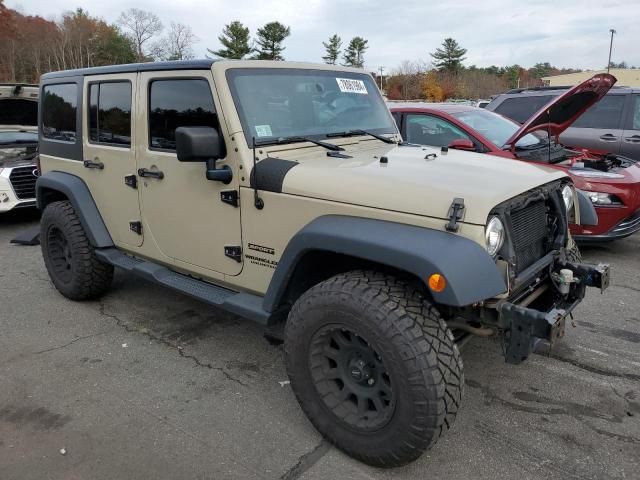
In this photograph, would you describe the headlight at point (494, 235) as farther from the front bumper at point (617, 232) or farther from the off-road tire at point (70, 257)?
the front bumper at point (617, 232)

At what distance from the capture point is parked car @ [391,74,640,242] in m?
5.18

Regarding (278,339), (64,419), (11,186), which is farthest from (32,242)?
(278,339)

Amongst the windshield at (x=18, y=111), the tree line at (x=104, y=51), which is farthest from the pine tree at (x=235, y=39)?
the windshield at (x=18, y=111)

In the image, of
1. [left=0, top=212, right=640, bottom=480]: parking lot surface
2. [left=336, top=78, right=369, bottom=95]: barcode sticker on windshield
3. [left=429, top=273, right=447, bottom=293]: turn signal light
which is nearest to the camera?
[left=429, top=273, right=447, bottom=293]: turn signal light

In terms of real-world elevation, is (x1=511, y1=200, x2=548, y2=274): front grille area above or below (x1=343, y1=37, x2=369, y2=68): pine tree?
below

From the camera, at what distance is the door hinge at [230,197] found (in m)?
3.06

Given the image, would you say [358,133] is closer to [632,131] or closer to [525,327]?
[525,327]

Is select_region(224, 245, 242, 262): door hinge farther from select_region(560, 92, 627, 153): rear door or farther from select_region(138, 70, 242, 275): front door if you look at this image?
select_region(560, 92, 627, 153): rear door

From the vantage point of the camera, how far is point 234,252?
10.5 ft

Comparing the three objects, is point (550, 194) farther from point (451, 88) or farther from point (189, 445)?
point (451, 88)

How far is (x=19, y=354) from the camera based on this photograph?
3775 mm

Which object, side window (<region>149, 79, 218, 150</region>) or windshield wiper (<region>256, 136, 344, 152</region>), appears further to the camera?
side window (<region>149, 79, 218, 150</region>)

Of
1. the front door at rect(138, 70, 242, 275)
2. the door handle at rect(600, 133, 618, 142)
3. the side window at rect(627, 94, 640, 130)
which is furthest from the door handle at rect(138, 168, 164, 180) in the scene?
the side window at rect(627, 94, 640, 130)

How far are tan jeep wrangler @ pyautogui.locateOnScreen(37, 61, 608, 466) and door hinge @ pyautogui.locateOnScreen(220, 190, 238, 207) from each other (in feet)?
0.04
